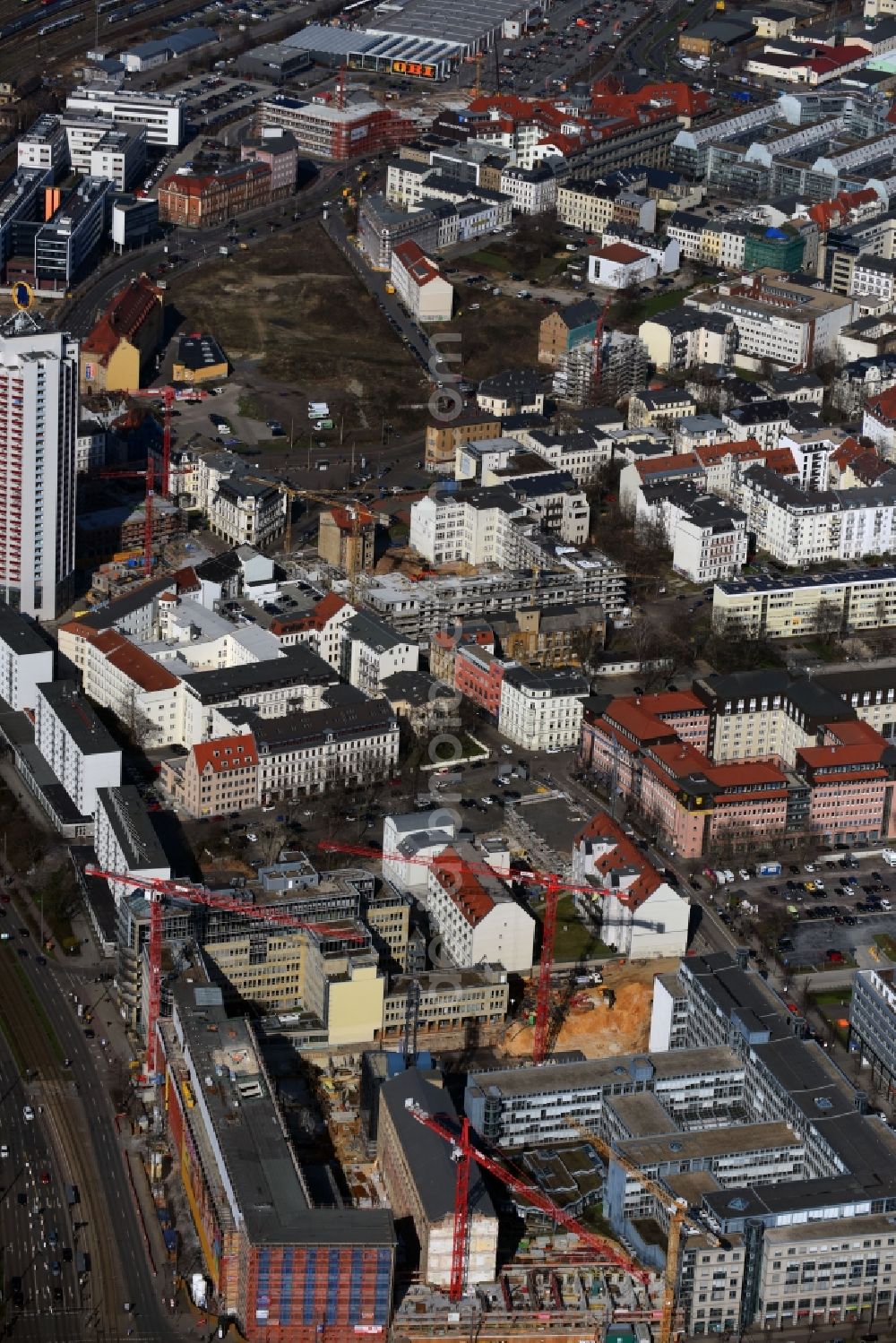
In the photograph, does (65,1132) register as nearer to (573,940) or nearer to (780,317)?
(573,940)

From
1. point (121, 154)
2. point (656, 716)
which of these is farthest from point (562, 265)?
point (656, 716)

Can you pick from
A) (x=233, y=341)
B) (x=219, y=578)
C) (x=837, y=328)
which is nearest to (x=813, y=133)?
(x=837, y=328)

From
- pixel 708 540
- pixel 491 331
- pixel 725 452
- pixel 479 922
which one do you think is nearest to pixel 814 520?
pixel 708 540

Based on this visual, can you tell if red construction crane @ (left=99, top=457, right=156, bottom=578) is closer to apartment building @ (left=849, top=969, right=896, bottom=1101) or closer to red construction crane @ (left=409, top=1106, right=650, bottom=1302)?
apartment building @ (left=849, top=969, right=896, bottom=1101)

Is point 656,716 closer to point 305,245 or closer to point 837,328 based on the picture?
point 837,328

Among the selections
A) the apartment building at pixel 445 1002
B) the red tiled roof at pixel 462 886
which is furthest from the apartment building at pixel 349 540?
the apartment building at pixel 445 1002

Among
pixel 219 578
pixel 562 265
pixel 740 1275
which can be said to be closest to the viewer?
pixel 740 1275

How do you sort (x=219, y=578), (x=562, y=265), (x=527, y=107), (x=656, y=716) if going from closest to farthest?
(x=656, y=716) → (x=219, y=578) → (x=562, y=265) → (x=527, y=107)

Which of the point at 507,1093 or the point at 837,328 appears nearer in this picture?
the point at 507,1093
